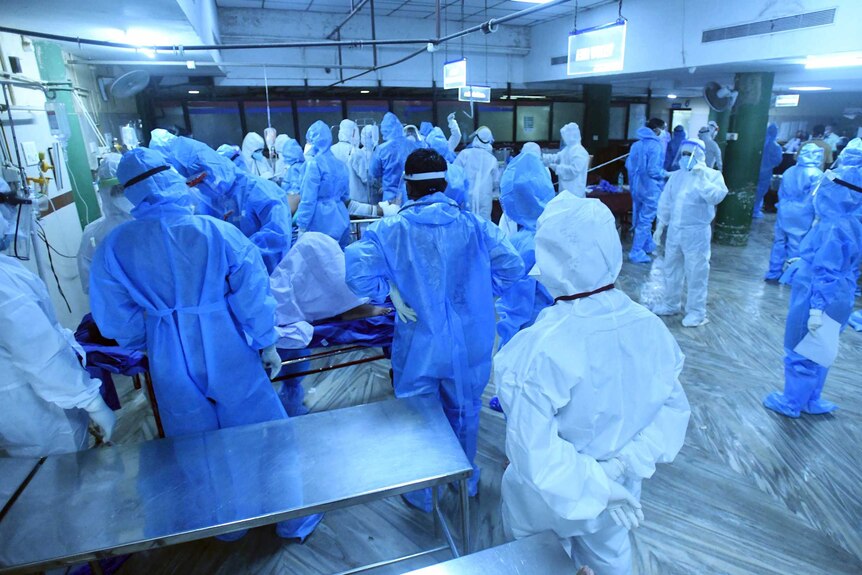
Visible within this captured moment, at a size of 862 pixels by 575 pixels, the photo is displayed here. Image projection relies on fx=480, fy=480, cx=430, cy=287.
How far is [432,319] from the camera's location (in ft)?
6.68

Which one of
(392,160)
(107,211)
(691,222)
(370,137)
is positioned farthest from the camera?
(370,137)

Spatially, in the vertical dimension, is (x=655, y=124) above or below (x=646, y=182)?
above

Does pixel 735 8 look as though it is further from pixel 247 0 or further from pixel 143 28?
pixel 247 0

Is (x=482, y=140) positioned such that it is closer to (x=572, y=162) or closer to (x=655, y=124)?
(x=572, y=162)

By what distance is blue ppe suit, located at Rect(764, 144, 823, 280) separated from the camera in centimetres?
470

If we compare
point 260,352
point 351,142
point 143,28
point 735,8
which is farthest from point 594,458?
point 351,142

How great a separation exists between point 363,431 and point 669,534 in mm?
1506

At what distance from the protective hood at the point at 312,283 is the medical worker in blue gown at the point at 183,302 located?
0.63 meters

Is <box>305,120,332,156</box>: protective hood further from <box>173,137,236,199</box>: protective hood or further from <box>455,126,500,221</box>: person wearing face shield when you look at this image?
<box>455,126,500,221</box>: person wearing face shield

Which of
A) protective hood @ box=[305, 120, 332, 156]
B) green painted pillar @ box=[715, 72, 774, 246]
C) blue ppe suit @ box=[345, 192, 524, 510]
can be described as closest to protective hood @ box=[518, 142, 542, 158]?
blue ppe suit @ box=[345, 192, 524, 510]

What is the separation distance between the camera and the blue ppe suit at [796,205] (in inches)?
185

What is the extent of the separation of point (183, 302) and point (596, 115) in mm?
9887

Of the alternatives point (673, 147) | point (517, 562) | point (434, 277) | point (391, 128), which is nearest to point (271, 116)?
point (391, 128)

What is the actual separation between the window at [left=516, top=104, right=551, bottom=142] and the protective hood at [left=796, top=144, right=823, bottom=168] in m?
5.88
